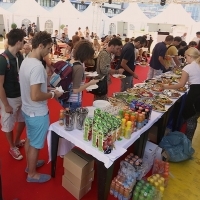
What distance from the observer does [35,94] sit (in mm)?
1585

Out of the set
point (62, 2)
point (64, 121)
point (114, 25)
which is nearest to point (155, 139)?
point (64, 121)

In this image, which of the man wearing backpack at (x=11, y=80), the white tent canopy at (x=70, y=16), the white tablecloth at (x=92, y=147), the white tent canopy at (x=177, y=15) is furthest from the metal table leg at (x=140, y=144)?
the white tent canopy at (x=177, y=15)

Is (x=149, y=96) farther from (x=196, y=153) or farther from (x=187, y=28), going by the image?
(x=187, y=28)

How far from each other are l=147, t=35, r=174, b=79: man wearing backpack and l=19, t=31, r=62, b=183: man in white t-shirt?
10.9 ft

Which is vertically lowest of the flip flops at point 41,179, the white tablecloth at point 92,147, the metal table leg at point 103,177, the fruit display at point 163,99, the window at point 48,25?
the flip flops at point 41,179

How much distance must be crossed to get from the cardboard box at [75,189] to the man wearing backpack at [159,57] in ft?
11.2

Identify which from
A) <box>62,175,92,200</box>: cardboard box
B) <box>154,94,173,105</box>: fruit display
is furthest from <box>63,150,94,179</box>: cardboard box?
<box>154,94,173,105</box>: fruit display

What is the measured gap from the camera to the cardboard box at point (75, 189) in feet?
6.41

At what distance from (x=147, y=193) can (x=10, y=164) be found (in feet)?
5.19

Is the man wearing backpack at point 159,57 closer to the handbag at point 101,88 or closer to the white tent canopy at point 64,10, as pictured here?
the handbag at point 101,88

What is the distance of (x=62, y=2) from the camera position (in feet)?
39.5

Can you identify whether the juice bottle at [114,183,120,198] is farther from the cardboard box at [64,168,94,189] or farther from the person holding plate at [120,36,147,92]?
the person holding plate at [120,36,147,92]

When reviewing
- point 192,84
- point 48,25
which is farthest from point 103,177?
point 48,25

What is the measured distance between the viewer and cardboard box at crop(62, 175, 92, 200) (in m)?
1.95
